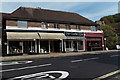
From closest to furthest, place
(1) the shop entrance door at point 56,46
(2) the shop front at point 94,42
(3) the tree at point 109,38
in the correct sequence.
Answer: (1) the shop entrance door at point 56,46, (2) the shop front at point 94,42, (3) the tree at point 109,38

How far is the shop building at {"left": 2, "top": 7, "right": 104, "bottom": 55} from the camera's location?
2097 cm

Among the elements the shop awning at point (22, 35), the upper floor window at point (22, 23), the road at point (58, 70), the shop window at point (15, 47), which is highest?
the upper floor window at point (22, 23)

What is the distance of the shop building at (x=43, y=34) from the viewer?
20969 millimetres

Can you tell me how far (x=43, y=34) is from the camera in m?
22.8

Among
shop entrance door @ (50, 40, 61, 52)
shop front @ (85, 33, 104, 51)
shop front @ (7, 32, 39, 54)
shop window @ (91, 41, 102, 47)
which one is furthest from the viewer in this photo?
shop window @ (91, 41, 102, 47)

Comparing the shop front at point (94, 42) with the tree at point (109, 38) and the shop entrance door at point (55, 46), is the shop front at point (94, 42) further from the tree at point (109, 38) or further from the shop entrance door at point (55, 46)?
the shop entrance door at point (55, 46)

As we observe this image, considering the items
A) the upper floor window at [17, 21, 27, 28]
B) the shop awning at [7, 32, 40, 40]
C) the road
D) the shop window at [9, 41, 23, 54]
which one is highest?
the upper floor window at [17, 21, 27, 28]

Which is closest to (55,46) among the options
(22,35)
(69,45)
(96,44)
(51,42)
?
(51,42)

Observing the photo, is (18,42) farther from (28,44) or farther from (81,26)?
(81,26)

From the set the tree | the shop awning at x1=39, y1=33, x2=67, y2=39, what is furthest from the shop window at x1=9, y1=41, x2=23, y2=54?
the tree

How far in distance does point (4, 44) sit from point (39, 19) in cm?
736

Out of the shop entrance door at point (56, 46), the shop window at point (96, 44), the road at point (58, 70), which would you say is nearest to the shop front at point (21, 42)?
the shop entrance door at point (56, 46)

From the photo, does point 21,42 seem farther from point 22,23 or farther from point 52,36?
point 52,36

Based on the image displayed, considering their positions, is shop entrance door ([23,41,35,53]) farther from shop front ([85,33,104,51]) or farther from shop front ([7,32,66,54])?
shop front ([85,33,104,51])
